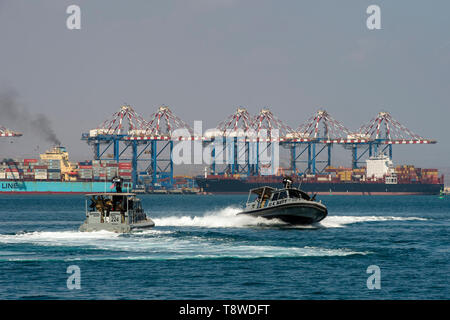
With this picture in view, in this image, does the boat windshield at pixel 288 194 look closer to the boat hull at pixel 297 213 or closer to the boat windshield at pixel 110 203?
the boat hull at pixel 297 213

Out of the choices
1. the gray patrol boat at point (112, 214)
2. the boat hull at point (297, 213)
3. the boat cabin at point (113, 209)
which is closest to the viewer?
the gray patrol boat at point (112, 214)

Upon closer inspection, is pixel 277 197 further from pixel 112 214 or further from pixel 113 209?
pixel 112 214

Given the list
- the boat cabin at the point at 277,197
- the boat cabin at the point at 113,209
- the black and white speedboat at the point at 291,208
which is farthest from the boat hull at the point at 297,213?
the boat cabin at the point at 113,209

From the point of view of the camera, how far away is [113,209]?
53.5 meters

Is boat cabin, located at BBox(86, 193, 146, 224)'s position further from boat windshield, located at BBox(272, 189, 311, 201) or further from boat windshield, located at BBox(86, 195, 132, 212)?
boat windshield, located at BBox(272, 189, 311, 201)

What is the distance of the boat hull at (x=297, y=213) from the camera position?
204 feet

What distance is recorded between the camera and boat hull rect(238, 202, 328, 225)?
204 feet

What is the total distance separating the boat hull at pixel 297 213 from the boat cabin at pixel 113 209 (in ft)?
45.4

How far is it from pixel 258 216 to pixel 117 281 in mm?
33253

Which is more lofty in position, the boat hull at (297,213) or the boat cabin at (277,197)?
the boat cabin at (277,197)

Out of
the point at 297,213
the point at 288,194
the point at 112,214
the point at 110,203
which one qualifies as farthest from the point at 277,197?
the point at 112,214

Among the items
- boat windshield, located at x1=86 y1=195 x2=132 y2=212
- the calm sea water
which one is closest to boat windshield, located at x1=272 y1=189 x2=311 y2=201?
the calm sea water

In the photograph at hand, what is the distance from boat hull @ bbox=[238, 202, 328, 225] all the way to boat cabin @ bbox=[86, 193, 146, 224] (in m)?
13.8
